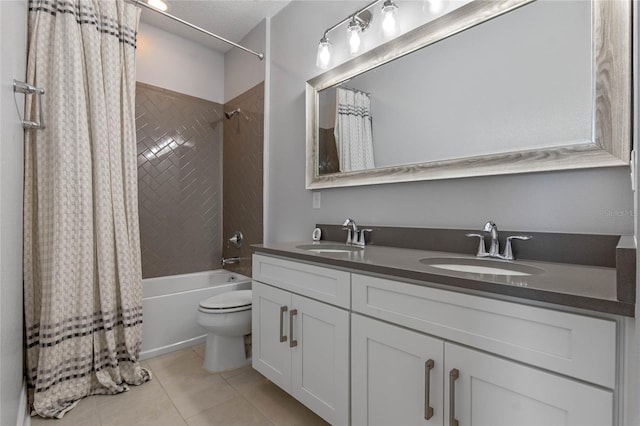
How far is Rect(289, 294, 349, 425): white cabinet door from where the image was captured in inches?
48.9

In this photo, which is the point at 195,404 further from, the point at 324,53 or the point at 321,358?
the point at 324,53

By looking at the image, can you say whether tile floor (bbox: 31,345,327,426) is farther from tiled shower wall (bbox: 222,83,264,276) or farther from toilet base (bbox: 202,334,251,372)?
tiled shower wall (bbox: 222,83,264,276)

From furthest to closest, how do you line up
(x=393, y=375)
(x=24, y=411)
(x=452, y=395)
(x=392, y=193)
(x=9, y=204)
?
(x=392, y=193) → (x=24, y=411) → (x=9, y=204) → (x=393, y=375) → (x=452, y=395)

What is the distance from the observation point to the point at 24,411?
1.50m

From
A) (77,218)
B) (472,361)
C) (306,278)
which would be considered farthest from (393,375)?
(77,218)

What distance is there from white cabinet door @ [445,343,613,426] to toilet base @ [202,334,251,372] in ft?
4.94

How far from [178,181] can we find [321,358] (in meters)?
2.28

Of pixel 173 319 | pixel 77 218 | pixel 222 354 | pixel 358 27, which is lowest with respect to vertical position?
pixel 222 354

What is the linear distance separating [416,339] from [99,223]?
1844 millimetres

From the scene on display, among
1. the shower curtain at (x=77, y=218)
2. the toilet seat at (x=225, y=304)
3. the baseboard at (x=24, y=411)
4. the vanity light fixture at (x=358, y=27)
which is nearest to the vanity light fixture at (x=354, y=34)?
the vanity light fixture at (x=358, y=27)

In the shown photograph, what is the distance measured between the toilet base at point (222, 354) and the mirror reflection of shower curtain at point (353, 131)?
137 centimetres

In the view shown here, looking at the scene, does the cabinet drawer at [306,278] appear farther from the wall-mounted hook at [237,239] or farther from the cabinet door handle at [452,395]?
the wall-mounted hook at [237,239]

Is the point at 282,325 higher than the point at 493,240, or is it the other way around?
the point at 493,240

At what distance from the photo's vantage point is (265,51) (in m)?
2.62
